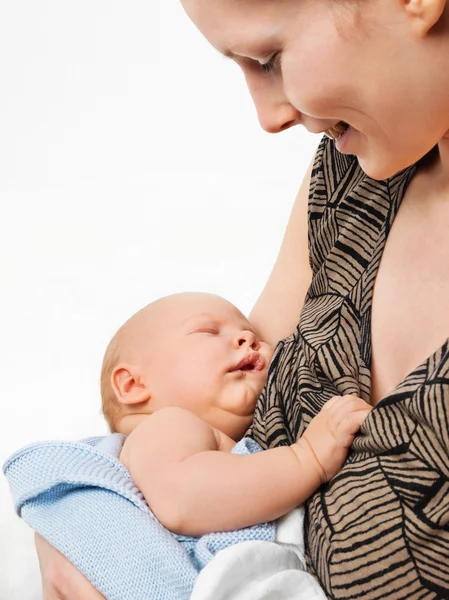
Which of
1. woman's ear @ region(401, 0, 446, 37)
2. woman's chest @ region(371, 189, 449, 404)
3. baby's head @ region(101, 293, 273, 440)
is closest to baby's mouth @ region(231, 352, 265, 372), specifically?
baby's head @ region(101, 293, 273, 440)

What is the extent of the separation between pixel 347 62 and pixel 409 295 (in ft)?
1.07

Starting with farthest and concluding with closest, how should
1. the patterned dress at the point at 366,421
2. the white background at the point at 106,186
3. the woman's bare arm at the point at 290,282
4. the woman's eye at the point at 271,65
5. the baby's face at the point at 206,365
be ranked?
the white background at the point at 106,186, the woman's bare arm at the point at 290,282, the baby's face at the point at 206,365, the woman's eye at the point at 271,65, the patterned dress at the point at 366,421

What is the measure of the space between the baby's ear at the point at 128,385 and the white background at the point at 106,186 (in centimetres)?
43

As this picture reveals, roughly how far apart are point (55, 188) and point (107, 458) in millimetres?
1440

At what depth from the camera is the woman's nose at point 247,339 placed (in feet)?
4.81

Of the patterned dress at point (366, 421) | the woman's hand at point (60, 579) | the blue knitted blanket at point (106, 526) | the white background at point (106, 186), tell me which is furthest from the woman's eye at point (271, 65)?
the white background at point (106, 186)

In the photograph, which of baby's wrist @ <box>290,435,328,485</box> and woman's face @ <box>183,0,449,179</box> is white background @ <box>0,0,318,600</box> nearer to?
baby's wrist @ <box>290,435,328,485</box>

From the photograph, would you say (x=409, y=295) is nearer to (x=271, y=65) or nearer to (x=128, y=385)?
(x=271, y=65)

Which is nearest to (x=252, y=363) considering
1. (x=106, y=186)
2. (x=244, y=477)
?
(x=244, y=477)

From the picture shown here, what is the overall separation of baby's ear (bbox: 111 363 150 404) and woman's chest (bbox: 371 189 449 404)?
0.38 meters

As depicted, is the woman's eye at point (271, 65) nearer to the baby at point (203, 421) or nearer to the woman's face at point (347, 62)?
the woman's face at point (347, 62)

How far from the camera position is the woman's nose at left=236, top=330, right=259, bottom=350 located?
147cm

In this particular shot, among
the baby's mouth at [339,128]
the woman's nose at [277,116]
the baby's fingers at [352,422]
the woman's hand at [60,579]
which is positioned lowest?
the woman's hand at [60,579]

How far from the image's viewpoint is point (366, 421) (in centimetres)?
109
